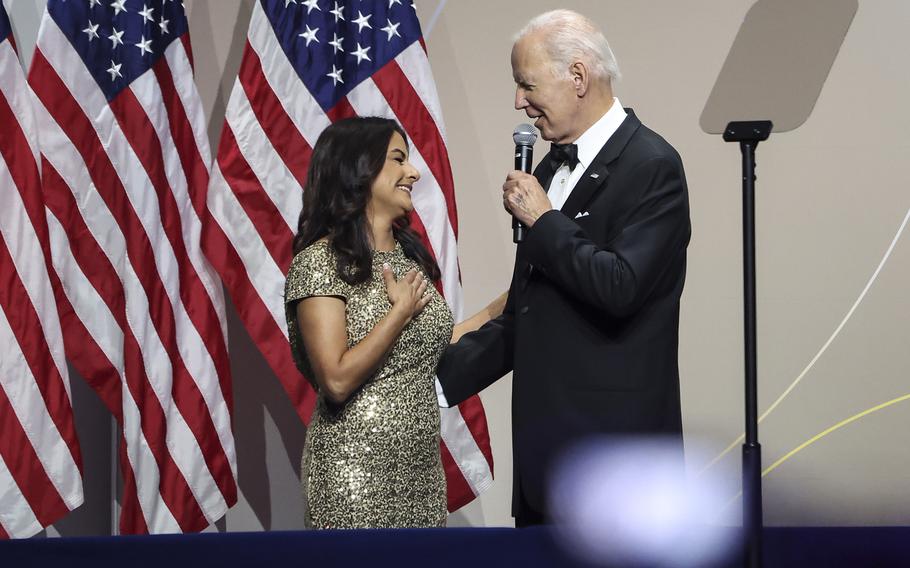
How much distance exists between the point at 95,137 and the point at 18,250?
0.39m

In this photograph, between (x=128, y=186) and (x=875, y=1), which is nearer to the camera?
(x=128, y=186)

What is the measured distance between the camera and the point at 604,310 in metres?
1.66

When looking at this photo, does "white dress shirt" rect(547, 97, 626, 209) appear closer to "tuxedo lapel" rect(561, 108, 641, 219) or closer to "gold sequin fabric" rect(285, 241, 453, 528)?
"tuxedo lapel" rect(561, 108, 641, 219)

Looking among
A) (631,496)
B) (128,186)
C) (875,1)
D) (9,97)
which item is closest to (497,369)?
(631,496)

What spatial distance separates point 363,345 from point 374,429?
184 mm

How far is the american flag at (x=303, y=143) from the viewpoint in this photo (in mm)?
3041

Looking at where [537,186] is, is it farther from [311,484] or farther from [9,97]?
[9,97]

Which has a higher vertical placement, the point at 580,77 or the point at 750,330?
the point at 580,77

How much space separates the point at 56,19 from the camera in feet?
9.75

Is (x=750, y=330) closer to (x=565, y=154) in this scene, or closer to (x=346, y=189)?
(x=565, y=154)

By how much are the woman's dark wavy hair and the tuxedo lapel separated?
2.02ft

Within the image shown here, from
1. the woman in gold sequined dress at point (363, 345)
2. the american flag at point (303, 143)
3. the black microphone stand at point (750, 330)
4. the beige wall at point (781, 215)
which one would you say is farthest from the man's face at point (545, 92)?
the beige wall at point (781, 215)

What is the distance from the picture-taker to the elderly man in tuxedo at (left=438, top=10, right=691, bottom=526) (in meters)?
1.65

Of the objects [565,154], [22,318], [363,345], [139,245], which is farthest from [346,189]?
[22,318]
